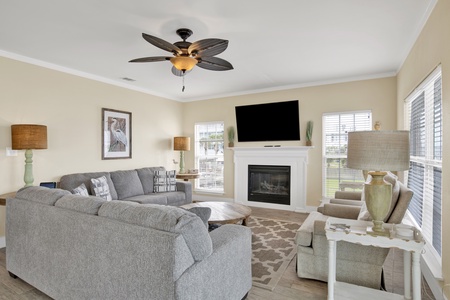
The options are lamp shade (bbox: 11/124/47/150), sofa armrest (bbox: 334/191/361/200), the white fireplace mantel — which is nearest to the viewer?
lamp shade (bbox: 11/124/47/150)

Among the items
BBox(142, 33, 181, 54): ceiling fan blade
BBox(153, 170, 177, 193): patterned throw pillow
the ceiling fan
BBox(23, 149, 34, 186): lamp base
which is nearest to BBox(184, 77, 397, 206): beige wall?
BBox(153, 170, 177, 193): patterned throw pillow

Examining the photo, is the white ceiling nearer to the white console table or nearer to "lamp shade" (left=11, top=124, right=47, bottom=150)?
"lamp shade" (left=11, top=124, right=47, bottom=150)

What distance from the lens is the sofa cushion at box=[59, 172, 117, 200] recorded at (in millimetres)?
3881

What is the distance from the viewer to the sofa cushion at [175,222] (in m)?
1.51

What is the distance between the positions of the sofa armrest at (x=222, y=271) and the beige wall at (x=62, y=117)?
10.8ft

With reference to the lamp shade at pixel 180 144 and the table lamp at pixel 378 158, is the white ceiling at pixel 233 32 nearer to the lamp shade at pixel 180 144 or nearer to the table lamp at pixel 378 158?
the table lamp at pixel 378 158

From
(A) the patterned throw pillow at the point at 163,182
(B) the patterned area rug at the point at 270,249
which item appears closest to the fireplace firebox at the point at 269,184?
(B) the patterned area rug at the point at 270,249

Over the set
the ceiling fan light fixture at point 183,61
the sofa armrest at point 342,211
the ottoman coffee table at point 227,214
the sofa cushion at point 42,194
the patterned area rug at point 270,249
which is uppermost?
the ceiling fan light fixture at point 183,61

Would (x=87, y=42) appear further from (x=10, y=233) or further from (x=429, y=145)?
(x=429, y=145)

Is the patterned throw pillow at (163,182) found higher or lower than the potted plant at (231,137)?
lower

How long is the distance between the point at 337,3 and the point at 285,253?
2771 millimetres

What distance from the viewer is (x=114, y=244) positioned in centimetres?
167

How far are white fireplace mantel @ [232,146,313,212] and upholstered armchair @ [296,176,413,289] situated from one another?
103 inches

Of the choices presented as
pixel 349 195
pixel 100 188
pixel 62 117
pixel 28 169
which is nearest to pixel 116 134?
pixel 62 117
